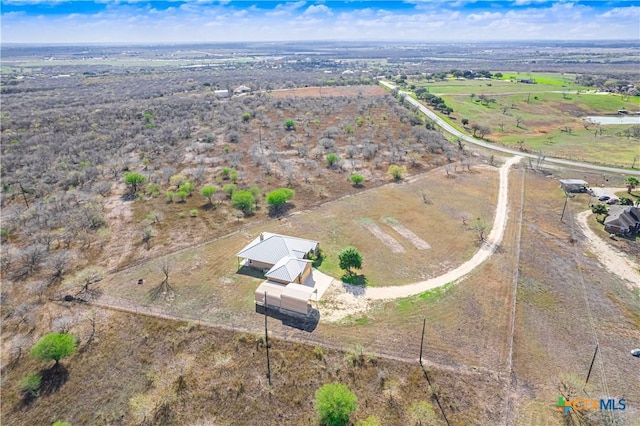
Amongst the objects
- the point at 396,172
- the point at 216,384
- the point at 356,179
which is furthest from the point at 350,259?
the point at 396,172

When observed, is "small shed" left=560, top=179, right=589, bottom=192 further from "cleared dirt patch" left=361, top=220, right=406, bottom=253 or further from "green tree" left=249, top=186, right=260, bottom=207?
"green tree" left=249, top=186, right=260, bottom=207

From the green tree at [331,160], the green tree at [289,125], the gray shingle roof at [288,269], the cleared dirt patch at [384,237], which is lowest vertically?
the cleared dirt patch at [384,237]

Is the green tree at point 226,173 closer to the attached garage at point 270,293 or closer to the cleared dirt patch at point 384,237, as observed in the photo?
the cleared dirt patch at point 384,237

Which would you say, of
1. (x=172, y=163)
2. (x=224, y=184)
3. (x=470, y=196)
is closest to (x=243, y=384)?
(x=224, y=184)

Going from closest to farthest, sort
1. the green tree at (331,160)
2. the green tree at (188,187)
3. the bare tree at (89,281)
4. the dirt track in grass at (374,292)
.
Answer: the dirt track in grass at (374,292) → the bare tree at (89,281) → the green tree at (188,187) → the green tree at (331,160)

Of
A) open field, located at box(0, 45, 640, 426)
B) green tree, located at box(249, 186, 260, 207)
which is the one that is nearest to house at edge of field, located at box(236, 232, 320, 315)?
open field, located at box(0, 45, 640, 426)

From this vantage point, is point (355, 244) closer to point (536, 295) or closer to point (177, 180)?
point (536, 295)

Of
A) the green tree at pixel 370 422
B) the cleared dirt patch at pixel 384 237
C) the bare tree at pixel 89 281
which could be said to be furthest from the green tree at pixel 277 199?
the green tree at pixel 370 422
